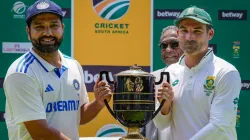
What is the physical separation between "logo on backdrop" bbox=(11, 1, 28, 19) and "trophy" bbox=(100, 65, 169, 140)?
259cm

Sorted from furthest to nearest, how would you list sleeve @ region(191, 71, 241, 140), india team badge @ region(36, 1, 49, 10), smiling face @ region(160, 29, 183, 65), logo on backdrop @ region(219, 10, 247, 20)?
logo on backdrop @ region(219, 10, 247, 20) → smiling face @ region(160, 29, 183, 65) → india team badge @ region(36, 1, 49, 10) → sleeve @ region(191, 71, 241, 140)

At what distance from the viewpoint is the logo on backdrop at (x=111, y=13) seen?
5.23 meters

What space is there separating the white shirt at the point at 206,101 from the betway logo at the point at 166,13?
232 cm

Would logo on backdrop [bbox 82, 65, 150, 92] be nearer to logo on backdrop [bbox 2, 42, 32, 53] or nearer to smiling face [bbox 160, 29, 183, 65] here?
logo on backdrop [bbox 2, 42, 32, 53]

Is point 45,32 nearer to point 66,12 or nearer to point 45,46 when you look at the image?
point 45,46

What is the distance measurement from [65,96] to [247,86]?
2.79 meters

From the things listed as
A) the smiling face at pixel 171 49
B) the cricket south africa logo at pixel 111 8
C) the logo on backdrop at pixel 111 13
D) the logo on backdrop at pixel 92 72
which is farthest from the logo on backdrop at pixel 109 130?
the smiling face at pixel 171 49

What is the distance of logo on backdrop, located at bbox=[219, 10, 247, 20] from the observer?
5297 millimetres

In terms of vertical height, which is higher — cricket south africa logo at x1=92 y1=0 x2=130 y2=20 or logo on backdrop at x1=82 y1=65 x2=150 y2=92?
cricket south africa logo at x1=92 y1=0 x2=130 y2=20

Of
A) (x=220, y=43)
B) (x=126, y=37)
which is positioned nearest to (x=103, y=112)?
(x=126, y=37)

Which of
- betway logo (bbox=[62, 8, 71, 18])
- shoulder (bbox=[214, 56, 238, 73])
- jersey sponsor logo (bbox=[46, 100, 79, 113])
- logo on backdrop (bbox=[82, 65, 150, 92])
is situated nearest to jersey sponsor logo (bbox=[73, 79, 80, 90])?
jersey sponsor logo (bbox=[46, 100, 79, 113])

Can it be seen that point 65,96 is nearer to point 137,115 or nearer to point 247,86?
point 137,115

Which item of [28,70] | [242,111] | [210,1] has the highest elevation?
[210,1]

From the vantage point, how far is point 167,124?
9.95 feet
